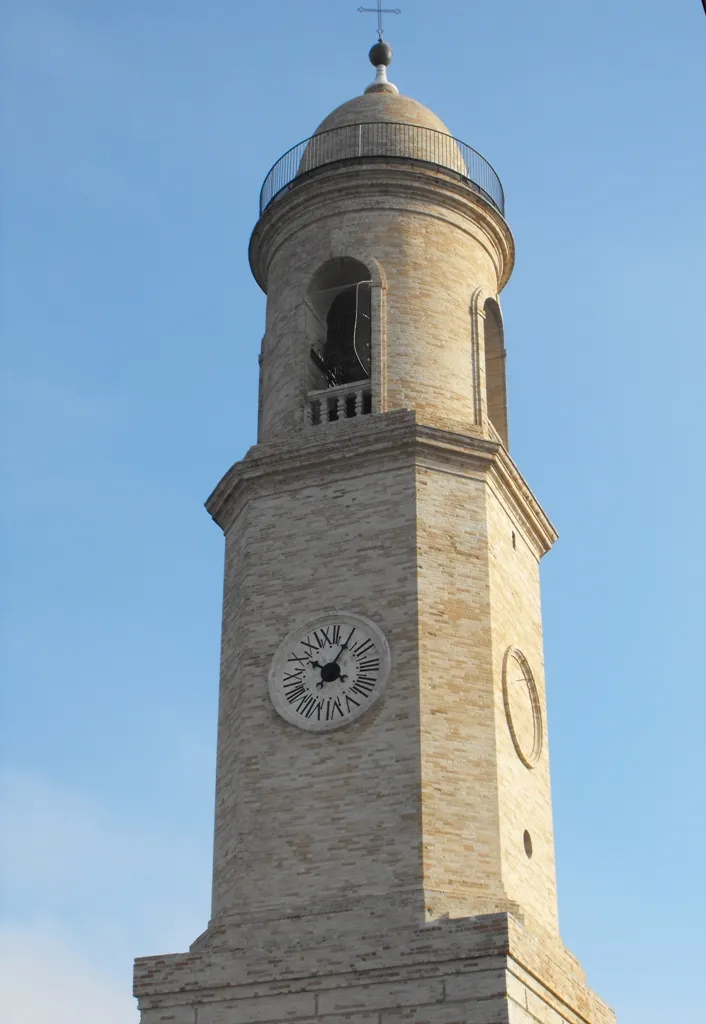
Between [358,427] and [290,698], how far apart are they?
13.4 feet

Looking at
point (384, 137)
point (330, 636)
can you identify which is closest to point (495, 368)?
point (384, 137)

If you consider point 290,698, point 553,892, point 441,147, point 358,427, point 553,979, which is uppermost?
point 441,147

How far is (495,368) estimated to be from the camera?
28141 mm

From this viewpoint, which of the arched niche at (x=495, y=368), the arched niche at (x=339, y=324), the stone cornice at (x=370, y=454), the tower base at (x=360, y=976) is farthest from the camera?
the arched niche at (x=495, y=368)

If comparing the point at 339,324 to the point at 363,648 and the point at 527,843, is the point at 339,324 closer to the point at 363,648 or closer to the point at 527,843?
the point at 363,648

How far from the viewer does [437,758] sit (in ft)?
73.0

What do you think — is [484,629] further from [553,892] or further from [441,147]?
[441,147]

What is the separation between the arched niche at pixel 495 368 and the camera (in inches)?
1089

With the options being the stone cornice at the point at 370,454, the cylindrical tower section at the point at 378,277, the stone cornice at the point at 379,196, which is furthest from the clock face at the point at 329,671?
the stone cornice at the point at 379,196

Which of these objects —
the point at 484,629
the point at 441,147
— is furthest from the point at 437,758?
the point at 441,147

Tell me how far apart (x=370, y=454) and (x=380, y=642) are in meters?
2.92

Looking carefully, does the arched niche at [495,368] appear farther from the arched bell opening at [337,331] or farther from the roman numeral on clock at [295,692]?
Answer: the roman numeral on clock at [295,692]

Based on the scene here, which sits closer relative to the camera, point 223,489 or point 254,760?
point 254,760

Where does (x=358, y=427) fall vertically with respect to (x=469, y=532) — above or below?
above
